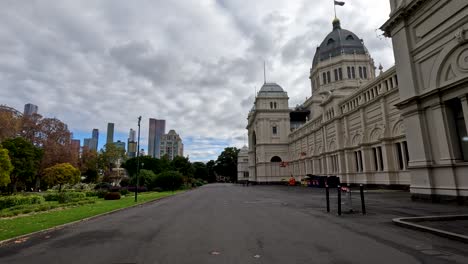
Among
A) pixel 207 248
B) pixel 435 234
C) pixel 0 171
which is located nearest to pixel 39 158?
pixel 0 171

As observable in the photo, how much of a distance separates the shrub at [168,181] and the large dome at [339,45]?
137ft

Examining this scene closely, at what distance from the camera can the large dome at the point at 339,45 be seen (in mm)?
61109

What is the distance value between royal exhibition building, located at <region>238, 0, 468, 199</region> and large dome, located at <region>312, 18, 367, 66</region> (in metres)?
0.23

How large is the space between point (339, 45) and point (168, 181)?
46345mm

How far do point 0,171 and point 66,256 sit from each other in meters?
32.8

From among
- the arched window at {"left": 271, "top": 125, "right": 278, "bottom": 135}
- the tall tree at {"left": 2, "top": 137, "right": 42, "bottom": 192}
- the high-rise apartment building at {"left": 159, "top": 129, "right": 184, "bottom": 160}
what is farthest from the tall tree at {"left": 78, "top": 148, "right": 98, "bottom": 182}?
the high-rise apartment building at {"left": 159, "top": 129, "right": 184, "bottom": 160}

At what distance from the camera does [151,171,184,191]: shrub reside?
47.2 metres

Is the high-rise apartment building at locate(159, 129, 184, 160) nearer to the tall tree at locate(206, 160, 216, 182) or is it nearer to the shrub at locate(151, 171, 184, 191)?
the tall tree at locate(206, 160, 216, 182)

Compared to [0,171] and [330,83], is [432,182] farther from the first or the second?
[330,83]

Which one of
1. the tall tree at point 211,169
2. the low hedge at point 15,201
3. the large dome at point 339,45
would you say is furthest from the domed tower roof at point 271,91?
the tall tree at point 211,169

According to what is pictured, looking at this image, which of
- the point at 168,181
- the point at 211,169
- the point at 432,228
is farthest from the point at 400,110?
the point at 211,169

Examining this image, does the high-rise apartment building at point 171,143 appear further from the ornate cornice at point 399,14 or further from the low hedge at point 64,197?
the ornate cornice at point 399,14

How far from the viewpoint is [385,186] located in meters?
30.2

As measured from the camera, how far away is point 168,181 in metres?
47.4
